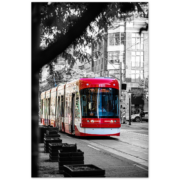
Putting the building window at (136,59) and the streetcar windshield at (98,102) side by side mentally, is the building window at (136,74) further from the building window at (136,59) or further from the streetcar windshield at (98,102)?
the streetcar windshield at (98,102)

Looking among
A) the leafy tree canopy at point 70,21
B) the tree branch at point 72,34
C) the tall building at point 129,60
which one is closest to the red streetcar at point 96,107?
the leafy tree canopy at point 70,21

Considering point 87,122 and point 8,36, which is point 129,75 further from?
point 8,36

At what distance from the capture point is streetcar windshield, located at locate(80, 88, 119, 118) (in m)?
19.0

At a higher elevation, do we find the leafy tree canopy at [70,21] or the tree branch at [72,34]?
the leafy tree canopy at [70,21]

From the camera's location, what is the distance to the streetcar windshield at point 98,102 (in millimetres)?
18950

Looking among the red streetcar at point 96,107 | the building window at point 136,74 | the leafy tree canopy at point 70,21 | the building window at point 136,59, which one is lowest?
the red streetcar at point 96,107

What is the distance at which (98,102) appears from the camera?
19.0m

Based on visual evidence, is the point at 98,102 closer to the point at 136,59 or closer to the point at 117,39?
the point at 117,39

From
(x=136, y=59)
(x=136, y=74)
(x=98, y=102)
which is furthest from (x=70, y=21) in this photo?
(x=136, y=74)

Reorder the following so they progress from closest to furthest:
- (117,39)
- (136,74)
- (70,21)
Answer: (70,21) → (117,39) → (136,74)

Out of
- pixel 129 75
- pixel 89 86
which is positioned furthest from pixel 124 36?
pixel 89 86

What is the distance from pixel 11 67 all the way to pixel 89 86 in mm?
14799

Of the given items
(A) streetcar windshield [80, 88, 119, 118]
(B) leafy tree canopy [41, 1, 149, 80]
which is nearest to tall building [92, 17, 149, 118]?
(A) streetcar windshield [80, 88, 119, 118]
